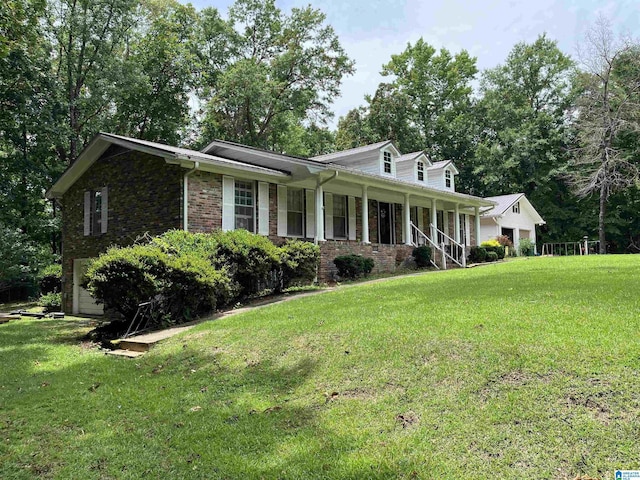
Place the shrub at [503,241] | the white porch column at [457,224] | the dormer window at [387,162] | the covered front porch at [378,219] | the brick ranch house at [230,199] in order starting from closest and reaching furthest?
the brick ranch house at [230,199] < the covered front porch at [378,219] < the dormer window at [387,162] < the white porch column at [457,224] < the shrub at [503,241]

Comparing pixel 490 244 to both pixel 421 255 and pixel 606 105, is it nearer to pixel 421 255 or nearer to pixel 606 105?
pixel 421 255

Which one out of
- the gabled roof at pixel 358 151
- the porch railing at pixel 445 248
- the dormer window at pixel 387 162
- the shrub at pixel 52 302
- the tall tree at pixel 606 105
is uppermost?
the tall tree at pixel 606 105

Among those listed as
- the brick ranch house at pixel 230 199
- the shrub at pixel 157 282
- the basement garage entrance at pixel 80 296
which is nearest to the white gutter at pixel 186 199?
the brick ranch house at pixel 230 199

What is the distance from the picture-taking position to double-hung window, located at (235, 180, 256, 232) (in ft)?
47.6

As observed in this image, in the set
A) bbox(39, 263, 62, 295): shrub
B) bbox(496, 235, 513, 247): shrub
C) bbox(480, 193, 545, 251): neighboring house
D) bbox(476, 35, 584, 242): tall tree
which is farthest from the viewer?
bbox(476, 35, 584, 242): tall tree

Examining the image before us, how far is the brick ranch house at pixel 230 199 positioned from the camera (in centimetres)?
1353

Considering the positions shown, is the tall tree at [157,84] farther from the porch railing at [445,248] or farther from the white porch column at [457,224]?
the white porch column at [457,224]

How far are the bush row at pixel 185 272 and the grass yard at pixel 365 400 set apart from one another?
2.07m

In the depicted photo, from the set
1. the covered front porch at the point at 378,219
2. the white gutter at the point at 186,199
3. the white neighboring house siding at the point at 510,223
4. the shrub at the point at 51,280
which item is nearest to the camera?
the white gutter at the point at 186,199

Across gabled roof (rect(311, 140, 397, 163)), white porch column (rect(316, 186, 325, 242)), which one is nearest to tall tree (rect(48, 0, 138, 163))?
gabled roof (rect(311, 140, 397, 163))

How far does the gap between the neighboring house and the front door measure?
13.1 metres

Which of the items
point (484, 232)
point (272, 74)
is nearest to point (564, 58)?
point (484, 232)

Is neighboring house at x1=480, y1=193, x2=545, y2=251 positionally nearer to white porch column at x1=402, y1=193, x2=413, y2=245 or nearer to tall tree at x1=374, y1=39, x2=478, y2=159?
tall tree at x1=374, y1=39, x2=478, y2=159

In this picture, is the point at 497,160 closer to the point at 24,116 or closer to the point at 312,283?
the point at 312,283
